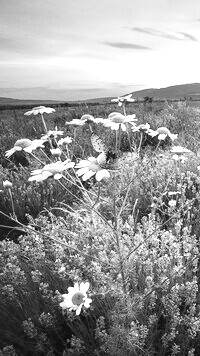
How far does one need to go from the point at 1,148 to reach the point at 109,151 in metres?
6.44

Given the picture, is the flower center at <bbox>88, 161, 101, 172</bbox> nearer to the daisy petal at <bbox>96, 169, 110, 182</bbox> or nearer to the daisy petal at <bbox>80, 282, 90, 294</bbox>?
the daisy petal at <bbox>96, 169, 110, 182</bbox>

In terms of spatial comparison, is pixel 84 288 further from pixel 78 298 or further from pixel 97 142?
pixel 97 142

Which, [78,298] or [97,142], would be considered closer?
[97,142]

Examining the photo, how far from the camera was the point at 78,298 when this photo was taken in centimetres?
171

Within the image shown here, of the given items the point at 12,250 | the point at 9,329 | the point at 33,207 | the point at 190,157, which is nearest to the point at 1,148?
the point at 33,207

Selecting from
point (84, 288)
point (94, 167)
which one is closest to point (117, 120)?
point (94, 167)

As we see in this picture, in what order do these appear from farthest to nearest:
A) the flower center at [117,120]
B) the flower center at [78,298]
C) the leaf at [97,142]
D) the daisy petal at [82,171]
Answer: the flower center at [117,120] → the flower center at [78,298] → the daisy petal at [82,171] → the leaf at [97,142]

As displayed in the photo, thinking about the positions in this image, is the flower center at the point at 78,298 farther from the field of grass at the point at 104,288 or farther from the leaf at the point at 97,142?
the leaf at the point at 97,142

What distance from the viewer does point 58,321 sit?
7.70 feet

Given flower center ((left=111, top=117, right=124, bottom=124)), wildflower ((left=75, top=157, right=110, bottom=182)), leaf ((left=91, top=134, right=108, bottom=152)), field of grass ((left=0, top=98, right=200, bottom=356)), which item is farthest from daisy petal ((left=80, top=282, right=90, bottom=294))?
flower center ((left=111, top=117, right=124, bottom=124))

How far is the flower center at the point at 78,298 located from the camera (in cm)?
168

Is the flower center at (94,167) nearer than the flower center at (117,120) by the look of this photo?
Yes

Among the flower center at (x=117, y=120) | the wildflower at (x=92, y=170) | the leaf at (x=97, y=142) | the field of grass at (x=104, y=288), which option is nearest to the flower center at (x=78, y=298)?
the field of grass at (x=104, y=288)

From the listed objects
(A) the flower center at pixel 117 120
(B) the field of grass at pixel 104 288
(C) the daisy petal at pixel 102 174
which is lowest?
(B) the field of grass at pixel 104 288
